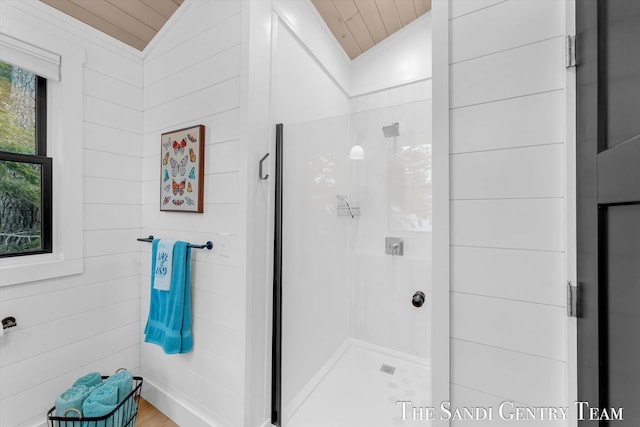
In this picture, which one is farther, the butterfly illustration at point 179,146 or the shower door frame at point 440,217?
the butterfly illustration at point 179,146

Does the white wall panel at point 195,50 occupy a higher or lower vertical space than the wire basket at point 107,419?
higher

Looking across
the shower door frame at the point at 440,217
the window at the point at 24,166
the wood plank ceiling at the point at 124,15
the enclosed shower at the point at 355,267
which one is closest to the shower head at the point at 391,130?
the enclosed shower at the point at 355,267

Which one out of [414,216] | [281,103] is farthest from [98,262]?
[414,216]

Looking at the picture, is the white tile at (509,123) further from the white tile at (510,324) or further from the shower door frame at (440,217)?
the white tile at (510,324)

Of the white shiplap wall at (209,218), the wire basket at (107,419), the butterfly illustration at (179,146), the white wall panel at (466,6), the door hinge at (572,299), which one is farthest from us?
the butterfly illustration at (179,146)

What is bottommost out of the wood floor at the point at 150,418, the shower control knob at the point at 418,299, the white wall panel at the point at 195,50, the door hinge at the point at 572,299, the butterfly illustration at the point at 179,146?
the wood floor at the point at 150,418

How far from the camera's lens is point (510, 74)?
921 mm

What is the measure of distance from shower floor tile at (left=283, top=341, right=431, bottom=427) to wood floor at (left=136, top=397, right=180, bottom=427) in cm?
77

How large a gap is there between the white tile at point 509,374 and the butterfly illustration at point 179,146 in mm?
1718

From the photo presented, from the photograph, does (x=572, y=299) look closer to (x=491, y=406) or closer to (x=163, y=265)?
(x=491, y=406)

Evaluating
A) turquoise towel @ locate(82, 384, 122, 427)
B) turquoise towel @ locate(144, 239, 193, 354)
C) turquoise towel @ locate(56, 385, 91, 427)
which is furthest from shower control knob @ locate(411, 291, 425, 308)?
turquoise towel @ locate(56, 385, 91, 427)

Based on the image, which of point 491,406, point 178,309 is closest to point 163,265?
point 178,309

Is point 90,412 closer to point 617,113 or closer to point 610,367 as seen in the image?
point 610,367

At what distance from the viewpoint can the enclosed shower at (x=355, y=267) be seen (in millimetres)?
1554
